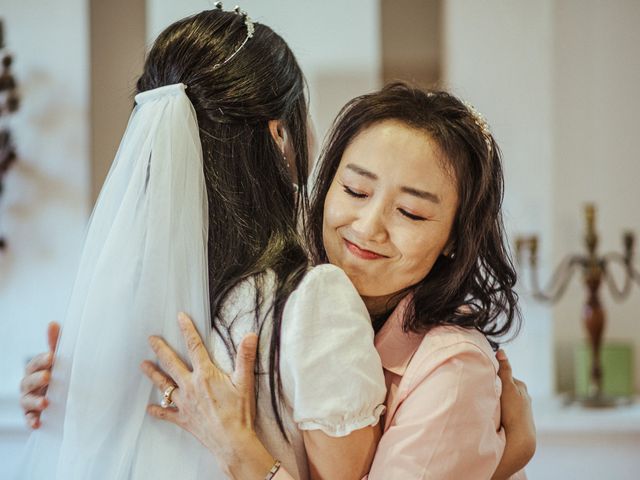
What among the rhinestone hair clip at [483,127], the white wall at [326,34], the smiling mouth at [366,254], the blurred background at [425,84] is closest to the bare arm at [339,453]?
the smiling mouth at [366,254]

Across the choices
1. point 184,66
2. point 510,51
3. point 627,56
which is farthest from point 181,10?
point 184,66

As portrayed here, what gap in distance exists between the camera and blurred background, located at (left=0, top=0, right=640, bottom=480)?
3176 millimetres

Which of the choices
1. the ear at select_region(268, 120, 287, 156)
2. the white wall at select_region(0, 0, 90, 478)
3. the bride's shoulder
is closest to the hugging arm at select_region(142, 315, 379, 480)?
the bride's shoulder

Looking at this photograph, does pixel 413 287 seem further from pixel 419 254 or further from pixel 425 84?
pixel 425 84

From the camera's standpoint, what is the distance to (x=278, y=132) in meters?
1.32

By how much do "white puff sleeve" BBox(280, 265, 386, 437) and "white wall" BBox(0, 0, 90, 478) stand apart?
8.11 feet

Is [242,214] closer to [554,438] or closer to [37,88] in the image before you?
[554,438]

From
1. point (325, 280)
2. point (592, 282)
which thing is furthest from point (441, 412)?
point (592, 282)

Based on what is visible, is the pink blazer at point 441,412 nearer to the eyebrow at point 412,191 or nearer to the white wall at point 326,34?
the eyebrow at point 412,191

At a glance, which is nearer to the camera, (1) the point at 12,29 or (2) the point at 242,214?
(2) the point at 242,214

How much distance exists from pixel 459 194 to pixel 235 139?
1.32 feet

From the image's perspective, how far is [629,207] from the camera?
11.0ft

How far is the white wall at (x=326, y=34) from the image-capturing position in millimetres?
3264

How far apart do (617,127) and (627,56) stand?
0.31m
